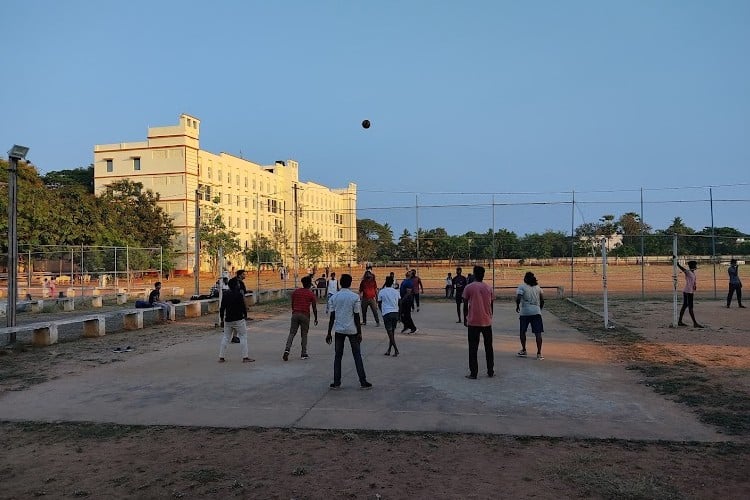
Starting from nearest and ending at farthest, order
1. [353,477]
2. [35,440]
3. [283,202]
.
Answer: [353,477] → [35,440] → [283,202]

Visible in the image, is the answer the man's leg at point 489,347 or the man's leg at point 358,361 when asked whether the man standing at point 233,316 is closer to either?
the man's leg at point 358,361

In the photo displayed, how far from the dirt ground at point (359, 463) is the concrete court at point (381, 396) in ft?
1.21

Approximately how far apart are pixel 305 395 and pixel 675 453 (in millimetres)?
4587

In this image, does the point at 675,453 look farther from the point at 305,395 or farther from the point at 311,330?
the point at 311,330

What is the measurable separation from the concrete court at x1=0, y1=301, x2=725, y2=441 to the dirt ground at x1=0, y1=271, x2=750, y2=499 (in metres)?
0.37

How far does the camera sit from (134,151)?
6003 centimetres

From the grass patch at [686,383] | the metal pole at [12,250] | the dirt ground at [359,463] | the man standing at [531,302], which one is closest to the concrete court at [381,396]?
the grass patch at [686,383]

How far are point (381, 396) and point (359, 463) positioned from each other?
2.66 m

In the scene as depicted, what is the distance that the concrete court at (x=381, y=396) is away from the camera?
21.4 feet

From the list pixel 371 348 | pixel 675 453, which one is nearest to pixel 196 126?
pixel 371 348

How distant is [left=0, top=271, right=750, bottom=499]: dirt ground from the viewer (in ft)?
15.1

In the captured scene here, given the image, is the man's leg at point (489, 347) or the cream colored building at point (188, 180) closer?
the man's leg at point (489, 347)

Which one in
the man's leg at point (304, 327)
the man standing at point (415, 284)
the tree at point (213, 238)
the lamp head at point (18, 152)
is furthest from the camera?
the tree at point (213, 238)

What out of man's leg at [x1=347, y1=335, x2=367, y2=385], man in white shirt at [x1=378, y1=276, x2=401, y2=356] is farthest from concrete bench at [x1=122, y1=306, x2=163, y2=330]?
man's leg at [x1=347, y1=335, x2=367, y2=385]
